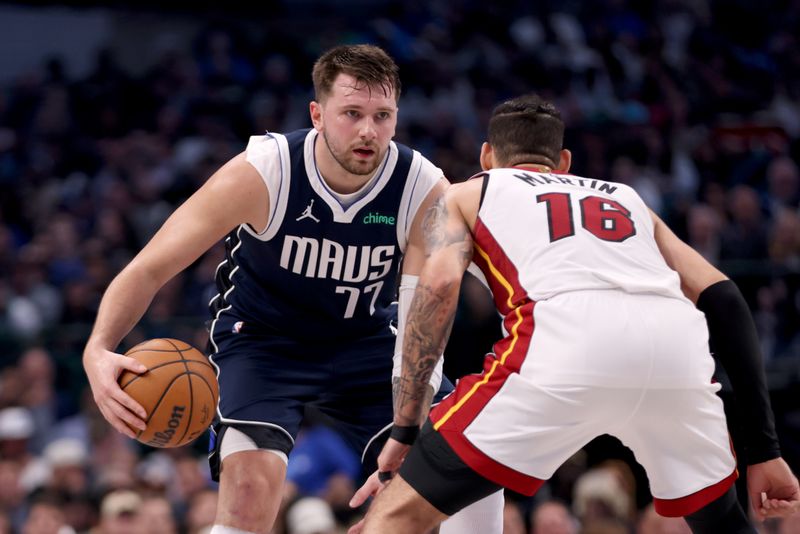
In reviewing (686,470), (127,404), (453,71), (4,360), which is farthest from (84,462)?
(453,71)

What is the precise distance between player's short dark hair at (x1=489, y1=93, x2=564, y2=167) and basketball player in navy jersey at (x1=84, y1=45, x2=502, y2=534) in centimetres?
56

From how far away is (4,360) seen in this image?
340 inches

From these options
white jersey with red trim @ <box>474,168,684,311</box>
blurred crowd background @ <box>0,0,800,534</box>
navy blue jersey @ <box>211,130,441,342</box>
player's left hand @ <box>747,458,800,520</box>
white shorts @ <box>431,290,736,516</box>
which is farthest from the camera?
blurred crowd background @ <box>0,0,800,534</box>

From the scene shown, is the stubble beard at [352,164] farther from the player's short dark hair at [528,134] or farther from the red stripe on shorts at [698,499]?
the red stripe on shorts at [698,499]

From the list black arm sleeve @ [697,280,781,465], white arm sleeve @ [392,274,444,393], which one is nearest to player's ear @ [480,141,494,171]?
white arm sleeve @ [392,274,444,393]

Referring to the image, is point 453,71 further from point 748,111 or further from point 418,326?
point 418,326

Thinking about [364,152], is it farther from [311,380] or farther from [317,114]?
[311,380]

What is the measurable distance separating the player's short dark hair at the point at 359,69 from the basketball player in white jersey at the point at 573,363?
79 centimetres

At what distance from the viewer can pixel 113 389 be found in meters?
3.99

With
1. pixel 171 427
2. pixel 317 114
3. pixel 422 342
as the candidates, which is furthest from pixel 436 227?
pixel 171 427

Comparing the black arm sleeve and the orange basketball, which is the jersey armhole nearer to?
the black arm sleeve

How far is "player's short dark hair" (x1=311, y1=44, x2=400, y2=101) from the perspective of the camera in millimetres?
4570

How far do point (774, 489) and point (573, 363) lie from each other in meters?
0.89

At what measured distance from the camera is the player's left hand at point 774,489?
3830 mm
